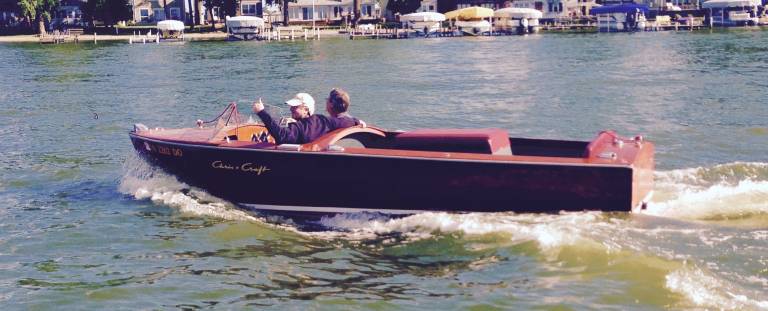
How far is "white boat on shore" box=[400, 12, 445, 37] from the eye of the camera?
77.1 metres

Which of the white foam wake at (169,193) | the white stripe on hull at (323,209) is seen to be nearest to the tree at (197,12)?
the white foam wake at (169,193)

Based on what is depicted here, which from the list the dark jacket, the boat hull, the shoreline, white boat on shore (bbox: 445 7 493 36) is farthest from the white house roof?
the dark jacket

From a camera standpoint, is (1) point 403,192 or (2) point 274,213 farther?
(2) point 274,213

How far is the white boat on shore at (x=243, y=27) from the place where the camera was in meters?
76.7

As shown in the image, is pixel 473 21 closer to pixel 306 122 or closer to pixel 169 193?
pixel 169 193

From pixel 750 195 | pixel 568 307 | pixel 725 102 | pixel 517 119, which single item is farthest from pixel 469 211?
pixel 725 102

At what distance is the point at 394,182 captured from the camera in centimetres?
1218

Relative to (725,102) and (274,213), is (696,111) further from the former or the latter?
(274,213)

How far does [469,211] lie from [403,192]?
2.75 feet

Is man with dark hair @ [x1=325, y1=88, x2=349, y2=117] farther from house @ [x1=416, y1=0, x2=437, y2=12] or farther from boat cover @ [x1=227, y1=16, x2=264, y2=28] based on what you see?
house @ [x1=416, y1=0, x2=437, y2=12]

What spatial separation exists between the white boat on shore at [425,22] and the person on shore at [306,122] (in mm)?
63879

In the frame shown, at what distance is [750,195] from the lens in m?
12.8

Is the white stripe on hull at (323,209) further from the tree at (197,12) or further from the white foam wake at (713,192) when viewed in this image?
the tree at (197,12)

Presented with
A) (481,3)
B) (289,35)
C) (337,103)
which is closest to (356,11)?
(289,35)
